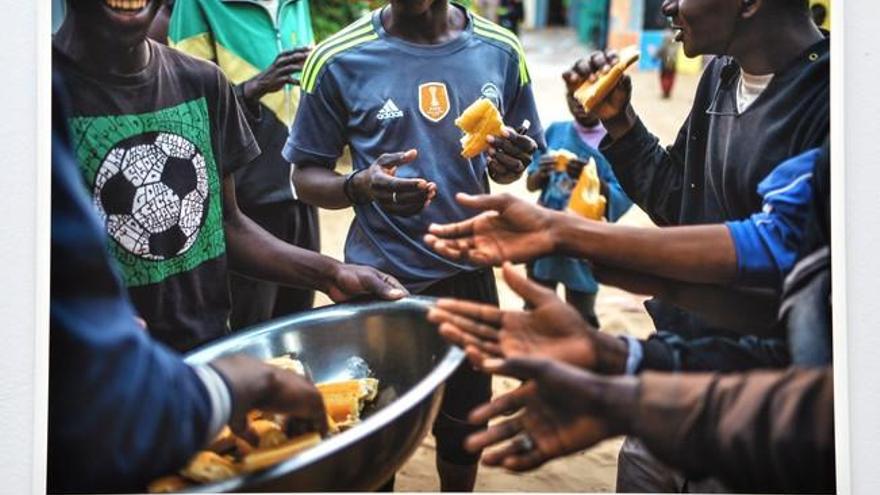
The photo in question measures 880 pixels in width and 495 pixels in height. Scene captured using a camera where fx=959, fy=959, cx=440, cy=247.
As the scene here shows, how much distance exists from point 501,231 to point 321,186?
0.47m

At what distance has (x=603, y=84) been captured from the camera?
2.17 meters

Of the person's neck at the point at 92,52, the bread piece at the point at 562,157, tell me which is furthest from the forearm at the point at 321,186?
the bread piece at the point at 562,157

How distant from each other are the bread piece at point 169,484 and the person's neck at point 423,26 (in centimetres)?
107

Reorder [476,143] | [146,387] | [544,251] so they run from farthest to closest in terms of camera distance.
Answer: [476,143] → [544,251] → [146,387]

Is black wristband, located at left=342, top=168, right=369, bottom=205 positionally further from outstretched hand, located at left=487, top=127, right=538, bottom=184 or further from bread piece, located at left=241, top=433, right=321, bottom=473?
bread piece, located at left=241, top=433, right=321, bottom=473

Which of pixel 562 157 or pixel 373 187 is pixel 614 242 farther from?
pixel 562 157

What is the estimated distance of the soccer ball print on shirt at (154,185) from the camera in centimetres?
198

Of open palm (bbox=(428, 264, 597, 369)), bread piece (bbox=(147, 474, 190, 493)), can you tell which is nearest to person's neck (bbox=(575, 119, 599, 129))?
open palm (bbox=(428, 264, 597, 369))

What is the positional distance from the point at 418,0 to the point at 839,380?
121 cm

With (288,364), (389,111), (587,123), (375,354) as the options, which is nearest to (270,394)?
(288,364)

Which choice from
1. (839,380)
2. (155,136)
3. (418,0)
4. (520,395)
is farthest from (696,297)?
(155,136)

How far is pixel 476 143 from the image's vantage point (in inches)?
84.5

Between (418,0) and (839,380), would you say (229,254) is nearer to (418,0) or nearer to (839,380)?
(418,0)

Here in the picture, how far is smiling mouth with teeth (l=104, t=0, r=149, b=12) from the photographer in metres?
1.95
